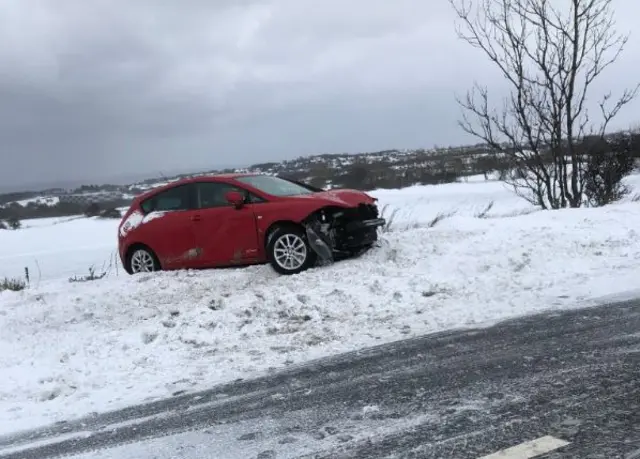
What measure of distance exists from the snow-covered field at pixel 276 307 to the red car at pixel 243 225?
0.34 meters

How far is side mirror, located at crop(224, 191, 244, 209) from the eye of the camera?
9.04m

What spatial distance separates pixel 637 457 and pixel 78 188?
101 feet

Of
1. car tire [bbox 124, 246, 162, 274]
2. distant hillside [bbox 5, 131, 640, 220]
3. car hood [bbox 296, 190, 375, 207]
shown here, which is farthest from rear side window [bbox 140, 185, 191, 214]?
distant hillside [bbox 5, 131, 640, 220]

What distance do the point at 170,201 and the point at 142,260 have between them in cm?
107

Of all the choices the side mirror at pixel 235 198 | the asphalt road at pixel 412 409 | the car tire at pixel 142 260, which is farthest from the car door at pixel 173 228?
the asphalt road at pixel 412 409

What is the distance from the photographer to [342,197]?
912cm

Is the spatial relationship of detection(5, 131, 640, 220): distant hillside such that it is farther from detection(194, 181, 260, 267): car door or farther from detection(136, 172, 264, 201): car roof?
detection(194, 181, 260, 267): car door

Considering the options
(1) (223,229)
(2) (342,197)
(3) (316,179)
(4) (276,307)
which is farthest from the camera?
(3) (316,179)

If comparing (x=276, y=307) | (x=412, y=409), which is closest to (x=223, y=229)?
(x=276, y=307)

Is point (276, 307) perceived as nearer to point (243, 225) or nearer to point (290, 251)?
point (290, 251)

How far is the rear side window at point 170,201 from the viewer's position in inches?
384

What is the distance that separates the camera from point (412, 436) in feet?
12.2

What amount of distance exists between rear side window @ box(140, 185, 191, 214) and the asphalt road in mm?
5075

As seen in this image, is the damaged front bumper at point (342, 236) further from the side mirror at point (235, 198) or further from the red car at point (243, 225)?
the side mirror at point (235, 198)
